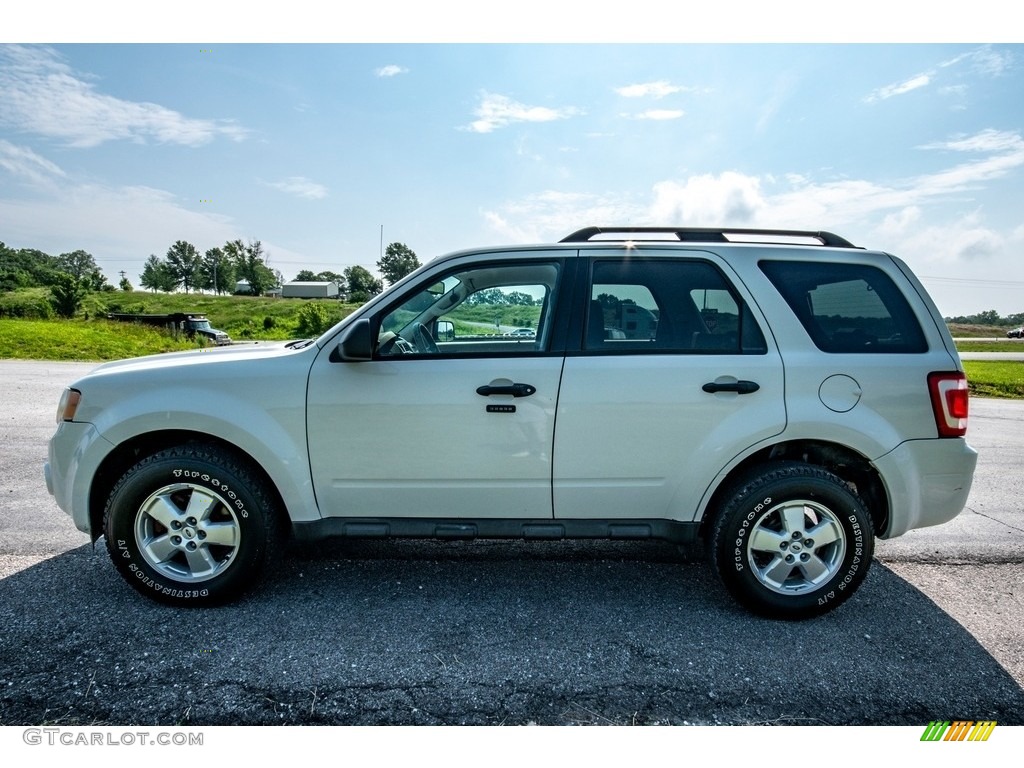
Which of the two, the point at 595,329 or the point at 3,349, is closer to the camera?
the point at 595,329

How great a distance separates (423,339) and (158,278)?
5129 inches

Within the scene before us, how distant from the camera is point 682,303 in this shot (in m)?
3.16

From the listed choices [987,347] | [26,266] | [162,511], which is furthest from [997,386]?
[26,266]

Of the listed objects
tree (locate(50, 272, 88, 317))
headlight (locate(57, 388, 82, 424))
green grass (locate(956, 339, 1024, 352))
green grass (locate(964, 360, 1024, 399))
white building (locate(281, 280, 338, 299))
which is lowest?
green grass (locate(956, 339, 1024, 352))

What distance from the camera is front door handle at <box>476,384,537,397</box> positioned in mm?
2994

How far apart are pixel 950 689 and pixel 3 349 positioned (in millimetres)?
24667

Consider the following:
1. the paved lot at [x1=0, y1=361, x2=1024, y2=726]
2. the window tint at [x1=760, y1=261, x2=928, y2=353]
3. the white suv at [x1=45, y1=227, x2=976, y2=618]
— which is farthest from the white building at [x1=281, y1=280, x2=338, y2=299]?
the window tint at [x1=760, y1=261, x2=928, y2=353]

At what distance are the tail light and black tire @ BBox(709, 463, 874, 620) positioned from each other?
607mm

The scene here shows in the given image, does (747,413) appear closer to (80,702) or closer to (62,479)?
(80,702)

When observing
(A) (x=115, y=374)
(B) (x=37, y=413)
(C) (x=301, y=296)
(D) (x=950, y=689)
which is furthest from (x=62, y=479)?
(C) (x=301, y=296)

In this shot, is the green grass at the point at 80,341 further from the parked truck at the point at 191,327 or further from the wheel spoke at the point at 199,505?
the wheel spoke at the point at 199,505

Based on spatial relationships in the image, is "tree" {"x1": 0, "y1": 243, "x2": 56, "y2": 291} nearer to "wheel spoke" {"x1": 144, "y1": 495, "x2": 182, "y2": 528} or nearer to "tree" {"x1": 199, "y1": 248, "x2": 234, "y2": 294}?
"tree" {"x1": 199, "y1": 248, "x2": 234, "y2": 294}

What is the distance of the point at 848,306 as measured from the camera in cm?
315

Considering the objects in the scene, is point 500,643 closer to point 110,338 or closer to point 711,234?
point 711,234
